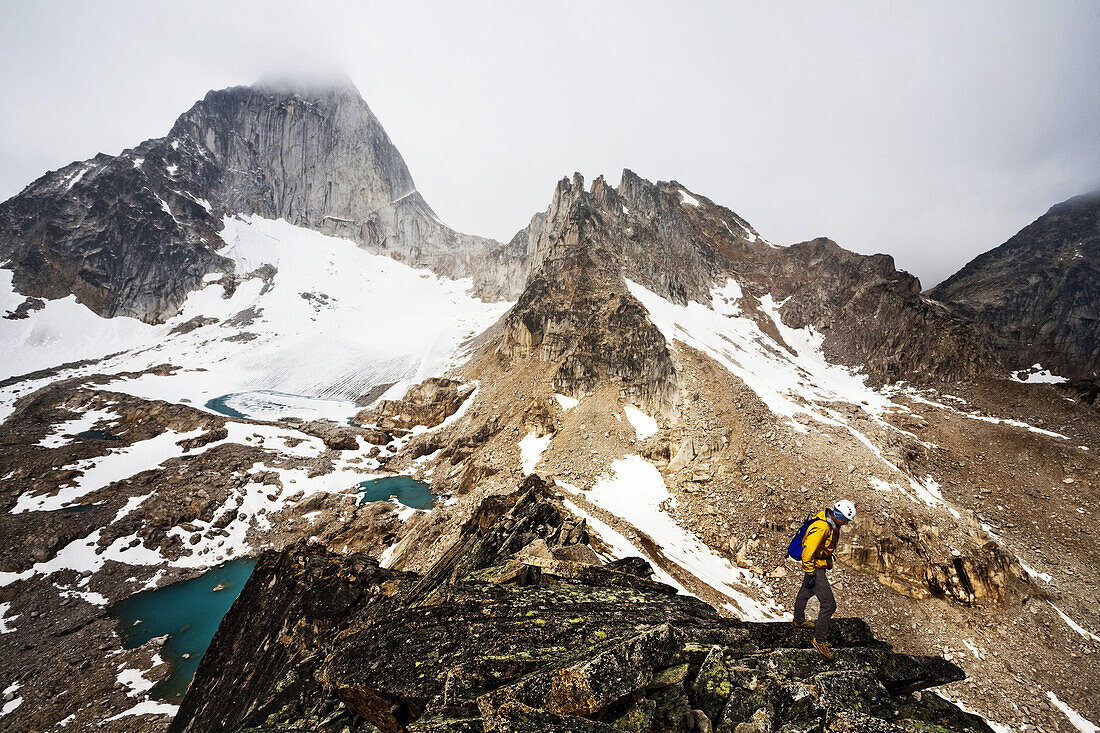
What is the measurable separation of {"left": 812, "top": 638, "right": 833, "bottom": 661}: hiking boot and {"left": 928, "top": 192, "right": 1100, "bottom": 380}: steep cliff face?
7658cm

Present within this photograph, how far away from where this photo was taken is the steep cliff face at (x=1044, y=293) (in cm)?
5638

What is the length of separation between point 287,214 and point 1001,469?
198672 mm

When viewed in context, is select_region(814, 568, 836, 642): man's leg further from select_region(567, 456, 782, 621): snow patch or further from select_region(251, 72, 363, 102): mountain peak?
select_region(251, 72, 363, 102): mountain peak

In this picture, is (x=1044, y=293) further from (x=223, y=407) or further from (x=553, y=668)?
(x=223, y=407)

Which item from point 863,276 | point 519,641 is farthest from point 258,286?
point 863,276

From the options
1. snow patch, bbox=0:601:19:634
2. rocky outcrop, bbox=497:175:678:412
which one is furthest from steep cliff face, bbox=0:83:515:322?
snow patch, bbox=0:601:19:634

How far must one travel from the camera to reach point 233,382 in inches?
3118

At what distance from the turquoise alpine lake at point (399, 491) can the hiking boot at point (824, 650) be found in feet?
116

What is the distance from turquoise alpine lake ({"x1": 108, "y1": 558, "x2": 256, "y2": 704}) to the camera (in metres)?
20.8

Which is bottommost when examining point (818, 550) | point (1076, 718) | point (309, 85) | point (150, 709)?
point (150, 709)

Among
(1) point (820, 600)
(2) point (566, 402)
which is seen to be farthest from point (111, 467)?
(1) point (820, 600)

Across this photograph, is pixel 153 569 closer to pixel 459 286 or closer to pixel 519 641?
pixel 519 641

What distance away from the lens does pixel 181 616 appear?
24828mm

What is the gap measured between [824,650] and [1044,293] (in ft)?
314
